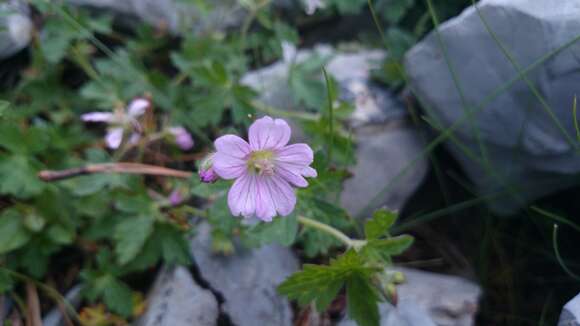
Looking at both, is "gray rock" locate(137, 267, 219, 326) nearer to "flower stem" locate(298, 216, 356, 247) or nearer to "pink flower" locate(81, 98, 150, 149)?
"flower stem" locate(298, 216, 356, 247)

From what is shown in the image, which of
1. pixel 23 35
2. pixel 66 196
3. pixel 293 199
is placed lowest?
pixel 66 196

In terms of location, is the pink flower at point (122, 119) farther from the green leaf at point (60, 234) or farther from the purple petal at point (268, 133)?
the purple petal at point (268, 133)

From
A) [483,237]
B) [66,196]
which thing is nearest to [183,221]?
[66,196]

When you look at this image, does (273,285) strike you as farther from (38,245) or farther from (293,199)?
(38,245)

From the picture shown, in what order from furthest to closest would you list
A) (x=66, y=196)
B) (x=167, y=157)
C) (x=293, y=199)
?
(x=167, y=157), (x=66, y=196), (x=293, y=199)

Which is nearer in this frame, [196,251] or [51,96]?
[196,251]

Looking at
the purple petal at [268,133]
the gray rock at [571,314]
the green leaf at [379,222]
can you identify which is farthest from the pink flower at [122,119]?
the gray rock at [571,314]

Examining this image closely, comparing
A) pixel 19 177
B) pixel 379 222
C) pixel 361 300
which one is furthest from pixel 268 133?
pixel 19 177
